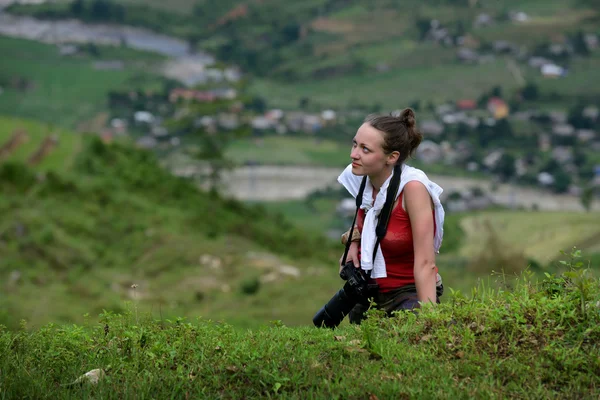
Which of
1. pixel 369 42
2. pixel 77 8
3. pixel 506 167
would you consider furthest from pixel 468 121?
pixel 77 8

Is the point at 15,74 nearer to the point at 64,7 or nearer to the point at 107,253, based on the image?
the point at 64,7

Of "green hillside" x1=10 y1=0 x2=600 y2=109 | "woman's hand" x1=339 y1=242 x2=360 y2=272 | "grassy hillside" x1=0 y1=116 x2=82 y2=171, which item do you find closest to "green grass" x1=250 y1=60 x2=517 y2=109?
"green hillside" x1=10 y1=0 x2=600 y2=109

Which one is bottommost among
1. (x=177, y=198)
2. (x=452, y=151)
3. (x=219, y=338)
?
(x=452, y=151)

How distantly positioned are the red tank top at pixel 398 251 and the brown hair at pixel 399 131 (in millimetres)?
266

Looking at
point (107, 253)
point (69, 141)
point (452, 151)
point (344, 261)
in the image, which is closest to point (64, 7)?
point (452, 151)

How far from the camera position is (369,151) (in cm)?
529

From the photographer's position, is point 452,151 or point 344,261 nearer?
point 344,261

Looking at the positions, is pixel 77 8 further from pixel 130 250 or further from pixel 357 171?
pixel 357 171

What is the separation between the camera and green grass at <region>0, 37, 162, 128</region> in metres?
79.4

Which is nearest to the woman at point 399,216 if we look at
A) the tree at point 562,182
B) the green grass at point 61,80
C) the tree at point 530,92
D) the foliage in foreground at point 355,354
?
the foliage in foreground at point 355,354

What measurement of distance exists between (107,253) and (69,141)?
6.63 metres

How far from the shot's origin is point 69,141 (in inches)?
1060

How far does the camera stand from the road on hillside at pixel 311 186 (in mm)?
64312

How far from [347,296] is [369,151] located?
0.90 metres
